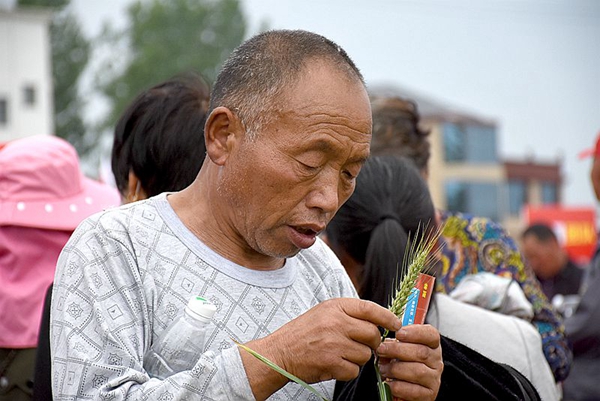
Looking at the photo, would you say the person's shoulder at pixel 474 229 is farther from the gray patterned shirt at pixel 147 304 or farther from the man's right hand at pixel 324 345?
the man's right hand at pixel 324 345

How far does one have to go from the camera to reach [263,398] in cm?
197

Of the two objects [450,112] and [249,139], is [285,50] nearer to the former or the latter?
[249,139]

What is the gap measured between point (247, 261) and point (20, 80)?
48144 mm

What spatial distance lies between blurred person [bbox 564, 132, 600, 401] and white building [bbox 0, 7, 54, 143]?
143ft

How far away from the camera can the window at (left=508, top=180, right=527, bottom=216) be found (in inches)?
2405

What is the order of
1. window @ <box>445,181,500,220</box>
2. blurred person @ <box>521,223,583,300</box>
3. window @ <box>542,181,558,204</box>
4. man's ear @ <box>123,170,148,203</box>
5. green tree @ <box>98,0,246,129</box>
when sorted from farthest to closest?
1. window @ <box>542,181,558,204</box>
2. window @ <box>445,181,500,220</box>
3. green tree @ <box>98,0,246,129</box>
4. blurred person @ <box>521,223,583,300</box>
5. man's ear @ <box>123,170,148,203</box>

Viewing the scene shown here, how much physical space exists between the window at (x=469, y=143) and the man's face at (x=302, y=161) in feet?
175

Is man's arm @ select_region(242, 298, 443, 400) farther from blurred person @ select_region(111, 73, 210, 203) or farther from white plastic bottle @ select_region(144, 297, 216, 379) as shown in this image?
blurred person @ select_region(111, 73, 210, 203)

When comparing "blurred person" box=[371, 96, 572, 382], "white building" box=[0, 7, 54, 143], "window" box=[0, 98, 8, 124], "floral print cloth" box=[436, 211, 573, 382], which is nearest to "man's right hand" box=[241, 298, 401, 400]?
"blurred person" box=[371, 96, 572, 382]

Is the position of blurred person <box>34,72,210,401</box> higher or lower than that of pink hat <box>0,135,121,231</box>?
higher

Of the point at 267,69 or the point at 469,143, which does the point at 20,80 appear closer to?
the point at 469,143

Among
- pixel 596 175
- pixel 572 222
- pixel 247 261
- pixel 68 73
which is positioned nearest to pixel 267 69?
pixel 247 261

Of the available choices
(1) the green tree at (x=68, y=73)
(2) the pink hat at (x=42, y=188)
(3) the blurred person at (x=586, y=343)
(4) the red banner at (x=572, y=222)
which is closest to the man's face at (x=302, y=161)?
(2) the pink hat at (x=42, y=188)

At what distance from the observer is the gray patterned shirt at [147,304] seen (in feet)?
6.43
